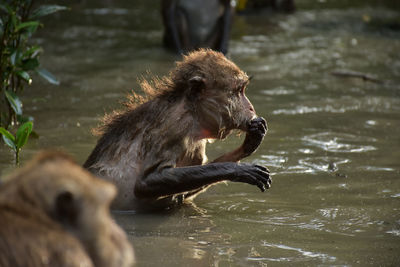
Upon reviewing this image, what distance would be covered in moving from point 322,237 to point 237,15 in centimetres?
1178

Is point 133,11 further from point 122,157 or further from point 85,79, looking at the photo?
point 122,157

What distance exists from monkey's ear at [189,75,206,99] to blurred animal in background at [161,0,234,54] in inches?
254

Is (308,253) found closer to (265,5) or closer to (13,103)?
(13,103)

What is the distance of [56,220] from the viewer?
242 cm

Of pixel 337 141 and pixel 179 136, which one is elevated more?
pixel 179 136

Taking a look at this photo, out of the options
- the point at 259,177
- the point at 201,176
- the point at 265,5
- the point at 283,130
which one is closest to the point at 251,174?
the point at 259,177

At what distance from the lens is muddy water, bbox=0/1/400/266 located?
14.5 ft

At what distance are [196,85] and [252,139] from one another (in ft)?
1.89

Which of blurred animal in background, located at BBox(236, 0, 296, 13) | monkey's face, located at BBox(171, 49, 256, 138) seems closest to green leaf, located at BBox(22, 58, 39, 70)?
monkey's face, located at BBox(171, 49, 256, 138)

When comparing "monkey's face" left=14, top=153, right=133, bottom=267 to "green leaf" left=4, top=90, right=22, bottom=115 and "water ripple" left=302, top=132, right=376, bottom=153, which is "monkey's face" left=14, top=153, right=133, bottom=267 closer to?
"green leaf" left=4, top=90, right=22, bottom=115

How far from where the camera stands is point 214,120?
197 inches

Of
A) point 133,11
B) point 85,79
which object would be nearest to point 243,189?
point 85,79

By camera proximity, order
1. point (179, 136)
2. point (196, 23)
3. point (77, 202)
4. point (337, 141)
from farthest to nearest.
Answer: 1. point (196, 23)
2. point (337, 141)
3. point (179, 136)
4. point (77, 202)

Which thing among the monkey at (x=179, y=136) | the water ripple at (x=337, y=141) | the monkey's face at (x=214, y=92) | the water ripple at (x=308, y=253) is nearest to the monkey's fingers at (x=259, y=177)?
the monkey at (x=179, y=136)
